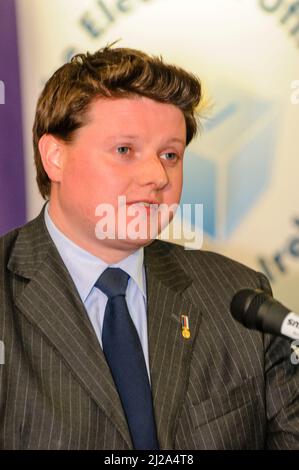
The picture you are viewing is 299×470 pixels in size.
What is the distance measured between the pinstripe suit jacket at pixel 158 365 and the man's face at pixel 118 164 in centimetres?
10

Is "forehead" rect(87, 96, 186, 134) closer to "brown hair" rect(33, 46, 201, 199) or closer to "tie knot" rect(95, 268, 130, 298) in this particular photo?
"brown hair" rect(33, 46, 201, 199)

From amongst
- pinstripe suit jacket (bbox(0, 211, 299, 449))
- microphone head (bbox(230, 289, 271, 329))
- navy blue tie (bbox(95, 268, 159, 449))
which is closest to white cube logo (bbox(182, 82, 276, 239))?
pinstripe suit jacket (bbox(0, 211, 299, 449))

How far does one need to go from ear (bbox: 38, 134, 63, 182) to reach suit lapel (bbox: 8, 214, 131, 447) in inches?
4.5

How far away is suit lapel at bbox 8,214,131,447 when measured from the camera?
1332 millimetres

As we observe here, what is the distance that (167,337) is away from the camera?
4.89ft

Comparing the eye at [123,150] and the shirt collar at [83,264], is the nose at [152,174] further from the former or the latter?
the shirt collar at [83,264]

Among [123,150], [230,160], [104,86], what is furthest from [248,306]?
[230,160]

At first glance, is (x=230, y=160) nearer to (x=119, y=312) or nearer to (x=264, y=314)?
(x=119, y=312)

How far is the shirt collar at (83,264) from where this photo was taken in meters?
1.49

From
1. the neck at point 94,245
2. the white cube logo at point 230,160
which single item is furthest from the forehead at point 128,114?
the white cube logo at point 230,160

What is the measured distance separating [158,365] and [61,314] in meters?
0.21

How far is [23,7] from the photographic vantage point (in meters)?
1.94

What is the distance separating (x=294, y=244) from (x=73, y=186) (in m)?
0.88
